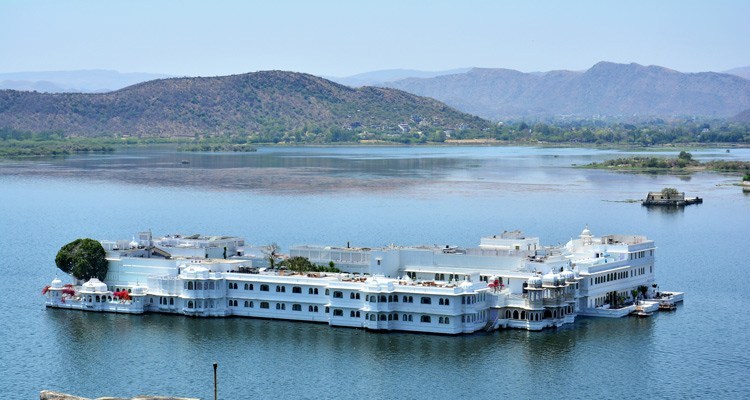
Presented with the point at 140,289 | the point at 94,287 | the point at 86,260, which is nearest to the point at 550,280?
the point at 140,289

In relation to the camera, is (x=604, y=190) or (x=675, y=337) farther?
(x=604, y=190)

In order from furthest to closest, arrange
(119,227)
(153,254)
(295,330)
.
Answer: (119,227), (153,254), (295,330)

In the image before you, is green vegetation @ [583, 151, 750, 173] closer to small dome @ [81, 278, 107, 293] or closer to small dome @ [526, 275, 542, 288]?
small dome @ [526, 275, 542, 288]

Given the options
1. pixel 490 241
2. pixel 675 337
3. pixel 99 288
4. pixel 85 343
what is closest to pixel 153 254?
pixel 99 288

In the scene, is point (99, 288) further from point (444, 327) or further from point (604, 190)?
point (604, 190)

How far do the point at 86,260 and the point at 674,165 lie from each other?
10194cm

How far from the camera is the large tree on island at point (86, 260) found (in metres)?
45.3

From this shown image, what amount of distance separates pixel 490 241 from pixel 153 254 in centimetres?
1236

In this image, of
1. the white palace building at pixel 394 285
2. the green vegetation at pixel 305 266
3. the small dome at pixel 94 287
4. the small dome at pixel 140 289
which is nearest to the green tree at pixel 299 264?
the green vegetation at pixel 305 266

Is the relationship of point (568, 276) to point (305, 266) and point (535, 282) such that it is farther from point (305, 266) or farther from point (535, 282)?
point (305, 266)

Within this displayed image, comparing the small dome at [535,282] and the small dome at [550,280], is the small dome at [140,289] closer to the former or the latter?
the small dome at [535,282]

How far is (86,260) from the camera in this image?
45.2m

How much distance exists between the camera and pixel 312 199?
92.0 m

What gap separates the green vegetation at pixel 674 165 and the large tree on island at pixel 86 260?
96546 mm
